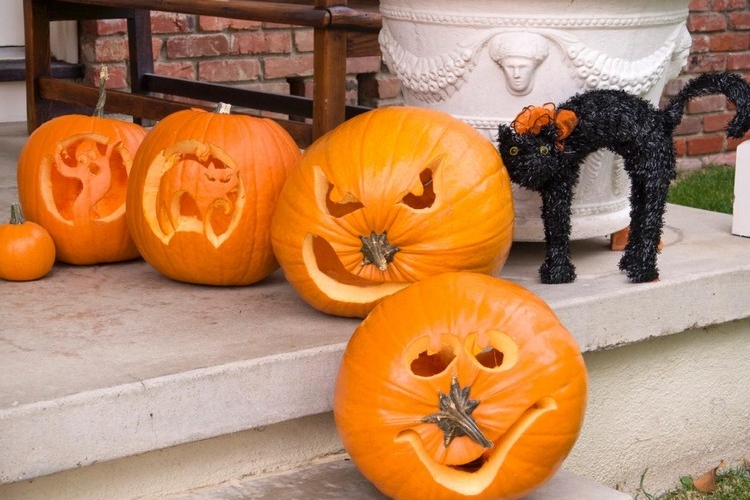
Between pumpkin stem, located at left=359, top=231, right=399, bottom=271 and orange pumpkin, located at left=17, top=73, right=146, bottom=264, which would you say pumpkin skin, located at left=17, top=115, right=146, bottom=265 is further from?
pumpkin stem, located at left=359, top=231, right=399, bottom=271

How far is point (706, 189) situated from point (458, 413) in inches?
109

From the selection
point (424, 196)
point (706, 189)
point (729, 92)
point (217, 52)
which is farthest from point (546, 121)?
point (706, 189)

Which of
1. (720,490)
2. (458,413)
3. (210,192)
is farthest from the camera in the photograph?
(720,490)

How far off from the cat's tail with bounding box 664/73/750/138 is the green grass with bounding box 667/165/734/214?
4.90ft

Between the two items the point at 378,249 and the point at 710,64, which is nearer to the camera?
the point at 378,249

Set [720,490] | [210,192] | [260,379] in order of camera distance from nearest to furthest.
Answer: [260,379], [210,192], [720,490]

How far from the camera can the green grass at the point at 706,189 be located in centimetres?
355

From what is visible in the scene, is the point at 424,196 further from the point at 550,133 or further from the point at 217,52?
the point at 217,52

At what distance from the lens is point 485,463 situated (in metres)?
1.37

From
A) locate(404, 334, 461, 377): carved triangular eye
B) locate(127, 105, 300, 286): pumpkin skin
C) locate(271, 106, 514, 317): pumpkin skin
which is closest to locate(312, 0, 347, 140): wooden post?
locate(127, 105, 300, 286): pumpkin skin

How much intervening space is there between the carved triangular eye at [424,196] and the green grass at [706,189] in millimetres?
1842

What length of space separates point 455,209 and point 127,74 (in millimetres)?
2208

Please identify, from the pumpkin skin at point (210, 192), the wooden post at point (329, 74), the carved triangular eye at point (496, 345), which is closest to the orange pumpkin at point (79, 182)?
the pumpkin skin at point (210, 192)

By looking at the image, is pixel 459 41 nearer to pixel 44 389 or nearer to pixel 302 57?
pixel 44 389
